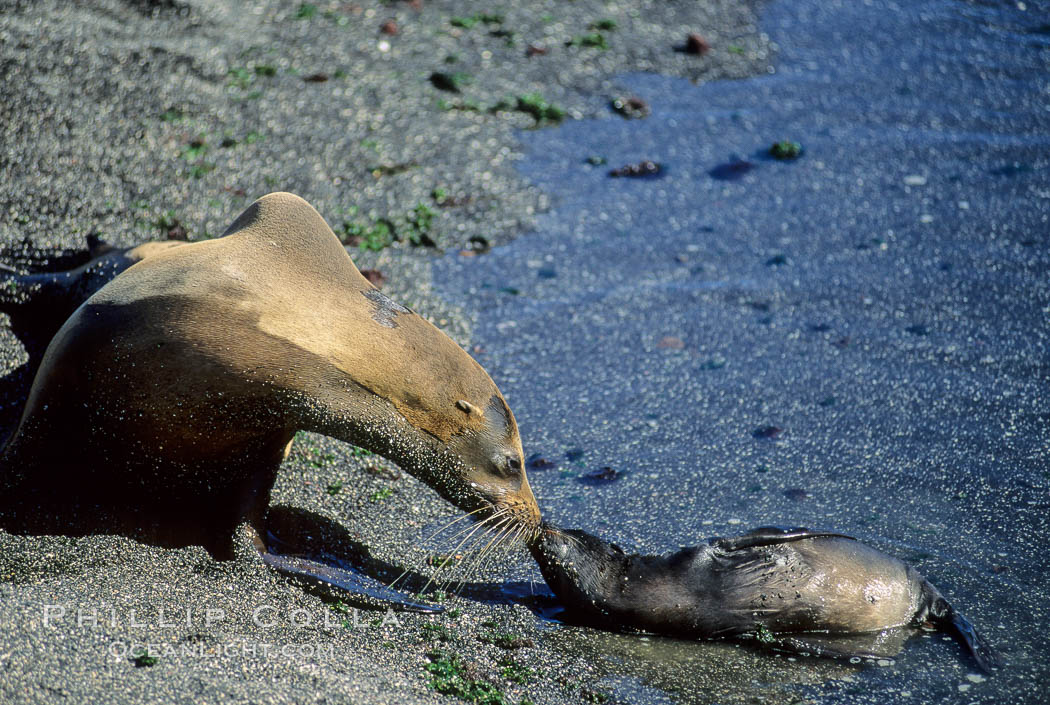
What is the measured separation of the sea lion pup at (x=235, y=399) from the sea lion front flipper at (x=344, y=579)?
0.02 meters

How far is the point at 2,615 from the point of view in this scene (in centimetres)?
321

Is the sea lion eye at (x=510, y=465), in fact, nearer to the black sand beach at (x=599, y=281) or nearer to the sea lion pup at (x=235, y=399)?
the sea lion pup at (x=235, y=399)

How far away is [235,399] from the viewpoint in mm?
3766

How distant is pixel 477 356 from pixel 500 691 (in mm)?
2544

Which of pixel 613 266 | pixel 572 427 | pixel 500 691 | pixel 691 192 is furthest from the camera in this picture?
pixel 691 192

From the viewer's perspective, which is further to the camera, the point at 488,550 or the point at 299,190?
the point at 299,190

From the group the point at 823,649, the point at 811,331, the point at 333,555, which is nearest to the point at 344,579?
the point at 333,555

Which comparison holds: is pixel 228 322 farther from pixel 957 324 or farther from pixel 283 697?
pixel 957 324

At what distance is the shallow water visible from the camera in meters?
4.35

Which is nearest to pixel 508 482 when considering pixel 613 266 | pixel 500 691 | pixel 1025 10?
pixel 500 691

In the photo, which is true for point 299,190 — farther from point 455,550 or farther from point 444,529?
point 455,550

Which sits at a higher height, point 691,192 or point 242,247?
point 242,247

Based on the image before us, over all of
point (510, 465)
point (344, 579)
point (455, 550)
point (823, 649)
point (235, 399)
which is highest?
point (235, 399)

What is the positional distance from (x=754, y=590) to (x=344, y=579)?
1.62 meters
